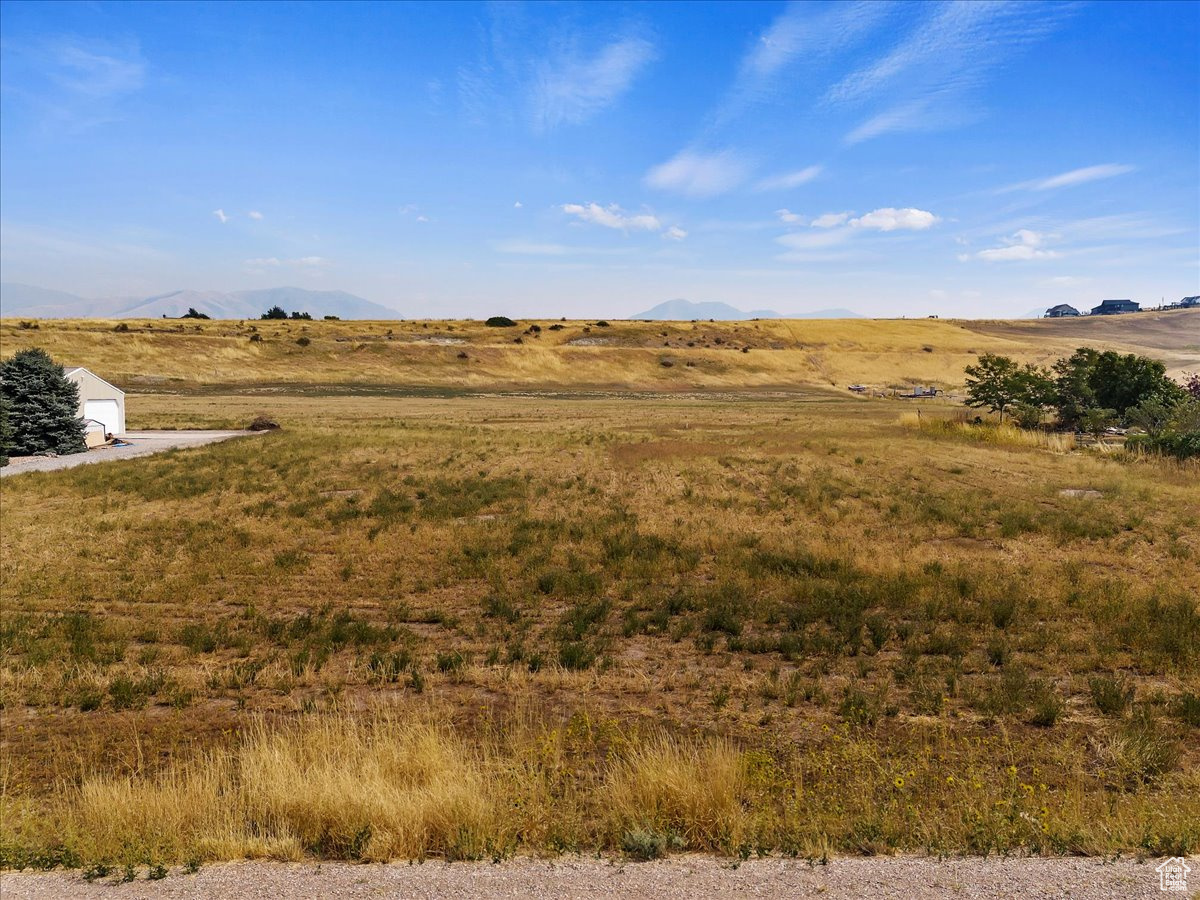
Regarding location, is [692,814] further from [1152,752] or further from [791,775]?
[1152,752]

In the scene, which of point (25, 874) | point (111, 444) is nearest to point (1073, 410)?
point (25, 874)

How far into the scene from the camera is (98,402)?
3219cm

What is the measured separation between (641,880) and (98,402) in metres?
36.1

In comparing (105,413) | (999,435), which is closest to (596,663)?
(999,435)

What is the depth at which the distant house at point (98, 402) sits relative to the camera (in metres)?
31.2

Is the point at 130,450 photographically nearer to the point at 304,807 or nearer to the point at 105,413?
the point at 105,413

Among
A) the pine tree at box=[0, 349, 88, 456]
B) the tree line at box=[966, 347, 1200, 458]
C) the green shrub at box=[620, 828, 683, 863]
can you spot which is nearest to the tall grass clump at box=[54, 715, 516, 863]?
the green shrub at box=[620, 828, 683, 863]

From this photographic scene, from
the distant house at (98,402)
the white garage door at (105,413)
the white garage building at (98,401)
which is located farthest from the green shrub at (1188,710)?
the white garage door at (105,413)

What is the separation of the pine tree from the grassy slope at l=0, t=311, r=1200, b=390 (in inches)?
1617

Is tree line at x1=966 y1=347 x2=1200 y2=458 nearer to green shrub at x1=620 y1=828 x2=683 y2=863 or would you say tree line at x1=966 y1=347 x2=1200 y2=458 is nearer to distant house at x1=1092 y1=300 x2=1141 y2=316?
green shrub at x1=620 y1=828 x2=683 y2=863

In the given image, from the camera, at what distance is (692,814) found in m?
5.73

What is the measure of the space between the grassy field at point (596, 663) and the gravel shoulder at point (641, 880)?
0.23 metres

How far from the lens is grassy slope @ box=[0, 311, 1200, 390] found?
252 feet

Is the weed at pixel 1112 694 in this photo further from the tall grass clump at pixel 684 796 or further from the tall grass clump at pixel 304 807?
the tall grass clump at pixel 304 807
